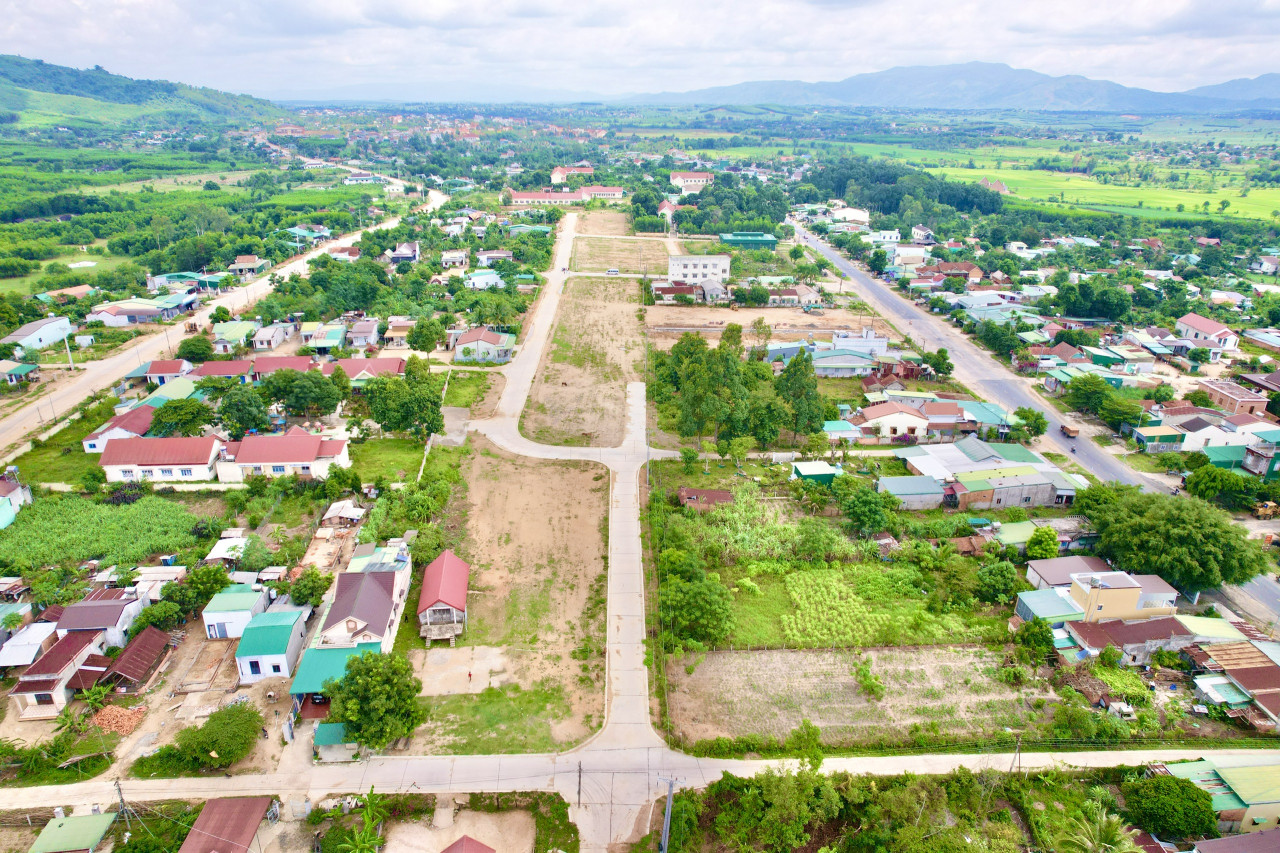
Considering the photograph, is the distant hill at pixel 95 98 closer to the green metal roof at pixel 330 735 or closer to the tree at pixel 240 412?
the tree at pixel 240 412

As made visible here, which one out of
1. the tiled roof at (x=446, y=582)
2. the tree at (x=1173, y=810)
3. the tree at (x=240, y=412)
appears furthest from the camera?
the tree at (x=240, y=412)

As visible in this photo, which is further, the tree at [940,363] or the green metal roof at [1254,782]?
the tree at [940,363]

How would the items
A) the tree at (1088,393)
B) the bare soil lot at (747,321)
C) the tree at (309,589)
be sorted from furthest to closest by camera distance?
the bare soil lot at (747,321), the tree at (1088,393), the tree at (309,589)

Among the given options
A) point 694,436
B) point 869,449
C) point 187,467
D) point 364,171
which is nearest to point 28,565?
point 187,467

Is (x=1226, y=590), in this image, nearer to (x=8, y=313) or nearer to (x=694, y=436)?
(x=694, y=436)

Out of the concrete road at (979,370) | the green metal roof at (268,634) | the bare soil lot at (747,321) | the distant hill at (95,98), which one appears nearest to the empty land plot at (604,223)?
the concrete road at (979,370)

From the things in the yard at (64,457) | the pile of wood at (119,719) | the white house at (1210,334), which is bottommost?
the pile of wood at (119,719)

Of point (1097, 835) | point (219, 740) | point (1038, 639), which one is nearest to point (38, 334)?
point (219, 740)
